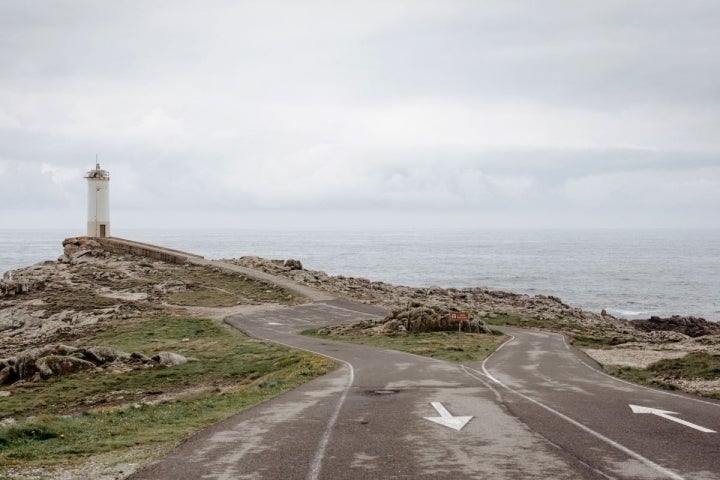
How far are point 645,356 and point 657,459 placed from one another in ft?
77.0

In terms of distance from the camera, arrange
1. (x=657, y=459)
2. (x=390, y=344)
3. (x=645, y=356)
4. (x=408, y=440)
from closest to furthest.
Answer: (x=657, y=459) < (x=408, y=440) < (x=645, y=356) < (x=390, y=344)

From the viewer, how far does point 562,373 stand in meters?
28.4

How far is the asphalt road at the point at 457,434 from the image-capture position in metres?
12.5

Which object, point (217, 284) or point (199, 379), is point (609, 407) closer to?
point (199, 379)

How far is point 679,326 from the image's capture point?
6581 cm

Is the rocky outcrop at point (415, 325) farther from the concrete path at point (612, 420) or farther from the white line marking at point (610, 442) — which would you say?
the white line marking at point (610, 442)

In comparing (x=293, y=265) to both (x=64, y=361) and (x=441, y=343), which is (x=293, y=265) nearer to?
(x=441, y=343)

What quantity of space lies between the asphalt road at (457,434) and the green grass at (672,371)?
1.83 m

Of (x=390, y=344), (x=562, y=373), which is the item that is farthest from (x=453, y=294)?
(x=562, y=373)

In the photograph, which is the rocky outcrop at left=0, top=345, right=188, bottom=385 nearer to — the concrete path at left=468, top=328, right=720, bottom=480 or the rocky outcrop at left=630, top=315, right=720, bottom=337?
the concrete path at left=468, top=328, right=720, bottom=480

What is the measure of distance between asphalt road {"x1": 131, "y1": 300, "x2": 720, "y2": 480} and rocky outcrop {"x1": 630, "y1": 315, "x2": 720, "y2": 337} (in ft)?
137

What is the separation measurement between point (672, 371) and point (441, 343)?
1318 cm

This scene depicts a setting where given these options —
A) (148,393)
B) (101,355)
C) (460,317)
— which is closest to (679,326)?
(460,317)

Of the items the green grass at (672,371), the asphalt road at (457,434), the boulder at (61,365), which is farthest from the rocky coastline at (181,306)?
the asphalt road at (457,434)
